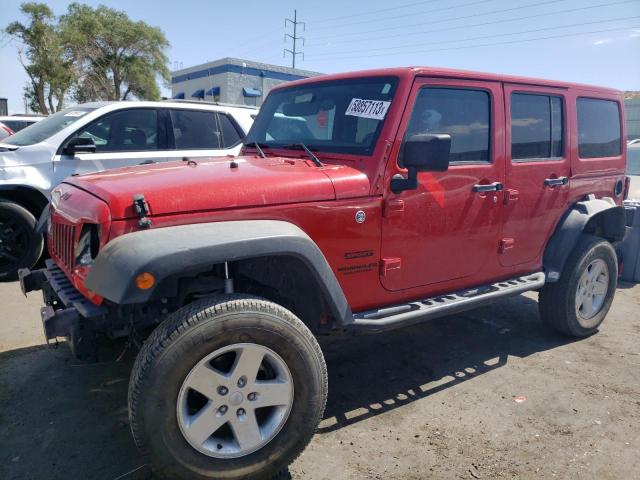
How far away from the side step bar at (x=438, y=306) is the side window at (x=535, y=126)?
0.95 meters

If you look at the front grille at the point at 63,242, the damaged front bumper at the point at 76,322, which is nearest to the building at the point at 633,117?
the front grille at the point at 63,242

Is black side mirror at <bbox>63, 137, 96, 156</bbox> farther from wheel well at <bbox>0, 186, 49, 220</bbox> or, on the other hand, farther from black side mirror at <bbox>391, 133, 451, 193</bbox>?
black side mirror at <bbox>391, 133, 451, 193</bbox>

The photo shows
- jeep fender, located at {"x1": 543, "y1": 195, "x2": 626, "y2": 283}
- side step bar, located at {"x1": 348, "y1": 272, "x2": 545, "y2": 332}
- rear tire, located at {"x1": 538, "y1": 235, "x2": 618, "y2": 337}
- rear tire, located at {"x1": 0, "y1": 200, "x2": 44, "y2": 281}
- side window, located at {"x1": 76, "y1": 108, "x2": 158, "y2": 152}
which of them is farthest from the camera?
side window, located at {"x1": 76, "y1": 108, "x2": 158, "y2": 152}

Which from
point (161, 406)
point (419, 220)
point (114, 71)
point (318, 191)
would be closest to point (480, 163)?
point (419, 220)

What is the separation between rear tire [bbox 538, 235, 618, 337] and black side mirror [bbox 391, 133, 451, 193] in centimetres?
197

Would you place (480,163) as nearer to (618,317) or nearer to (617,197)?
(617,197)

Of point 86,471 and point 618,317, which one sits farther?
point 618,317

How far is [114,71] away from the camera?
34062mm

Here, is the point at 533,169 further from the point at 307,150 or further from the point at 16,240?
the point at 16,240

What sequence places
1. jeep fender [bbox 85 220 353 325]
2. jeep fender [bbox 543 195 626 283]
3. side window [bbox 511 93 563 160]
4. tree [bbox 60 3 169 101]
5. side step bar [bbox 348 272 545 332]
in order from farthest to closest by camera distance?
1. tree [bbox 60 3 169 101]
2. jeep fender [bbox 543 195 626 283]
3. side window [bbox 511 93 563 160]
4. side step bar [bbox 348 272 545 332]
5. jeep fender [bbox 85 220 353 325]

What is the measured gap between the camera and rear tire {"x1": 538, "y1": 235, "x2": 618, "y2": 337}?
4109 millimetres

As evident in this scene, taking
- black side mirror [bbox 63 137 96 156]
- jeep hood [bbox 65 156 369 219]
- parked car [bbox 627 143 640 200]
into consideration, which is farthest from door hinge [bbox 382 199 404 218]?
parked car [bbox 627 143 640 200]

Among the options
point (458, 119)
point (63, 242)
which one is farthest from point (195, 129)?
point (458, 119)

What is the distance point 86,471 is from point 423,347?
2.62m
